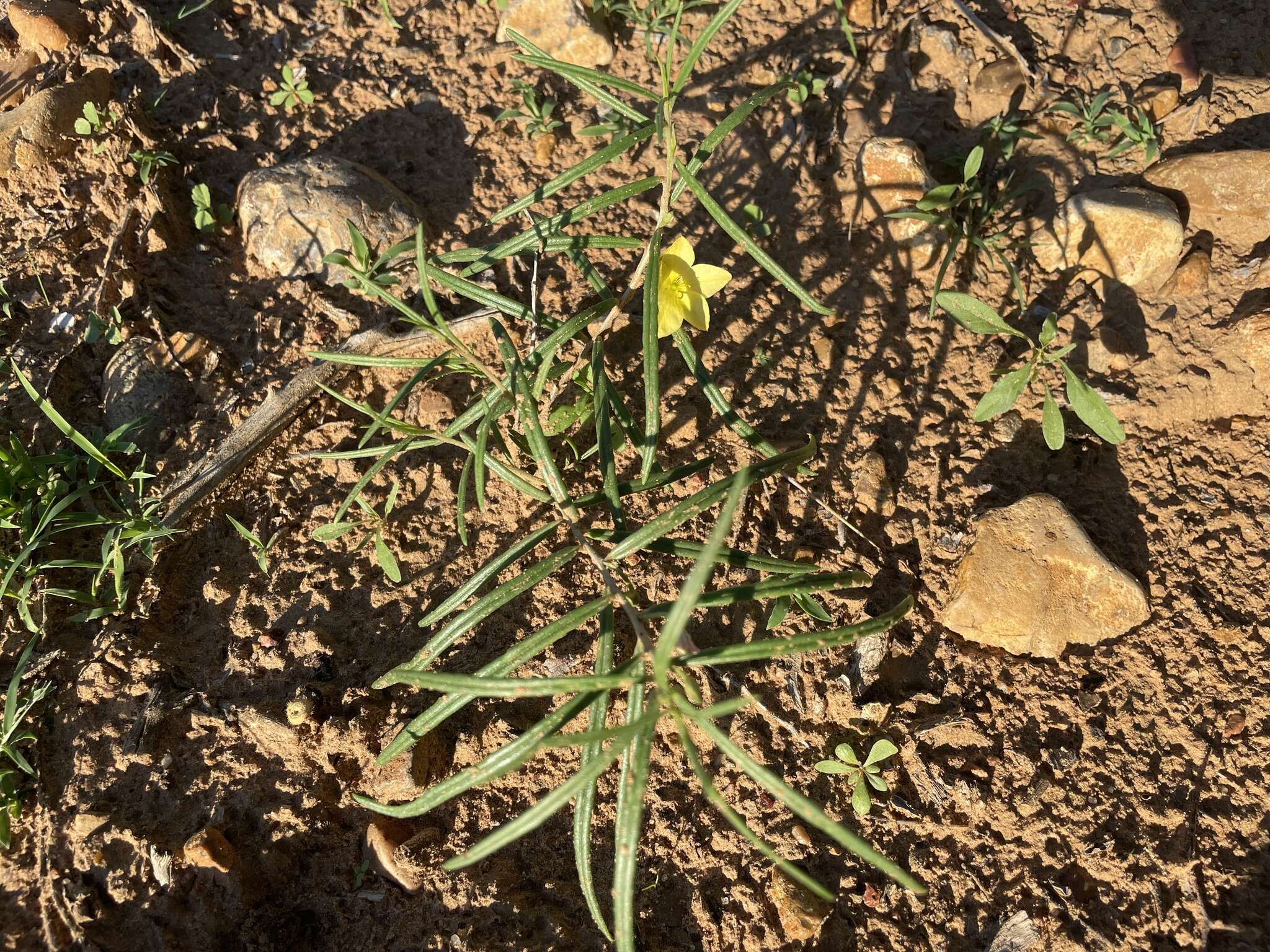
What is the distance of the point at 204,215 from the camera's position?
9.11 ft

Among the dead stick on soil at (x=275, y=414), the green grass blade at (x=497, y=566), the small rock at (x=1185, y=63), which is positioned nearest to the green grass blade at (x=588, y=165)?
the dead stick on soil at (x=275, y=414)

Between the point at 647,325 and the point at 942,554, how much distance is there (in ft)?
3.50

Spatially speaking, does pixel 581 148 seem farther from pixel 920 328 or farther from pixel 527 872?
pixel 527 872

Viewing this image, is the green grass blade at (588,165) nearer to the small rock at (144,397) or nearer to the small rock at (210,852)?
the small rock at (144,397)

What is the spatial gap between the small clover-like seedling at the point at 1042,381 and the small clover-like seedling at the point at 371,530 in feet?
5.71

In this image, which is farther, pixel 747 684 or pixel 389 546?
pixel 389 546

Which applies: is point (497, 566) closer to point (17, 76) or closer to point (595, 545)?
point (595, 545)

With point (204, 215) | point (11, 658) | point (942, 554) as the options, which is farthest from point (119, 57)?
point (942, 554)

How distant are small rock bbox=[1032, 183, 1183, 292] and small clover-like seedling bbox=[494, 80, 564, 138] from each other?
1790mm

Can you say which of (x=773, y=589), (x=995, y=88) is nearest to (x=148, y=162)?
(x=773, y=589)

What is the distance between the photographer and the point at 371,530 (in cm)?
229

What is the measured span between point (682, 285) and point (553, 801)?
1.30m

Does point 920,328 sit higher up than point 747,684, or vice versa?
point 920,328

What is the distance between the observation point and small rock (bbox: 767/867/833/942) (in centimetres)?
182
